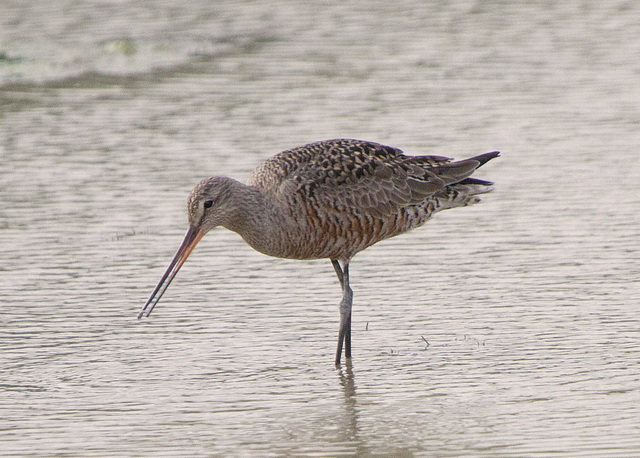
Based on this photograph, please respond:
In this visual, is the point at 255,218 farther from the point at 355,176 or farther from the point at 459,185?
the point at 459,185

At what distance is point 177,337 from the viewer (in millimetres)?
7680

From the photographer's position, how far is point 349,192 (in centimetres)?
772

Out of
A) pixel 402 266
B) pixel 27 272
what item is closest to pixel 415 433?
pixel 402 266

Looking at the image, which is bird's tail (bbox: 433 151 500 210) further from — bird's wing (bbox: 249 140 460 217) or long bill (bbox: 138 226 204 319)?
long bill (bbox: 138 226 204 319)

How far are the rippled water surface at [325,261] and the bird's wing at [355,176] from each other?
2.18 ft

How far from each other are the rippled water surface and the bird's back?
527mm

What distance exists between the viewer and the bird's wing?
7.56m

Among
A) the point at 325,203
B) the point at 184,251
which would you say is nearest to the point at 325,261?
the point at 325,203

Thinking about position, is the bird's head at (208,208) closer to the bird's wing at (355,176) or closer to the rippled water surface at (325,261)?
the bird's wing at (355,176)

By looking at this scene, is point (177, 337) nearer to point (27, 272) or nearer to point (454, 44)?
point (27, 272)

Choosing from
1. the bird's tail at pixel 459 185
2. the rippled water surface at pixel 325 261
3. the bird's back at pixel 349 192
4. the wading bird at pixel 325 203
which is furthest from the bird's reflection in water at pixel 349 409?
the bird's tail at pixel 459 185

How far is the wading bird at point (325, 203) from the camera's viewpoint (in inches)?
287

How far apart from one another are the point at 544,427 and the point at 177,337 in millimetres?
2425

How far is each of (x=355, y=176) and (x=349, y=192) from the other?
0.15 meters
